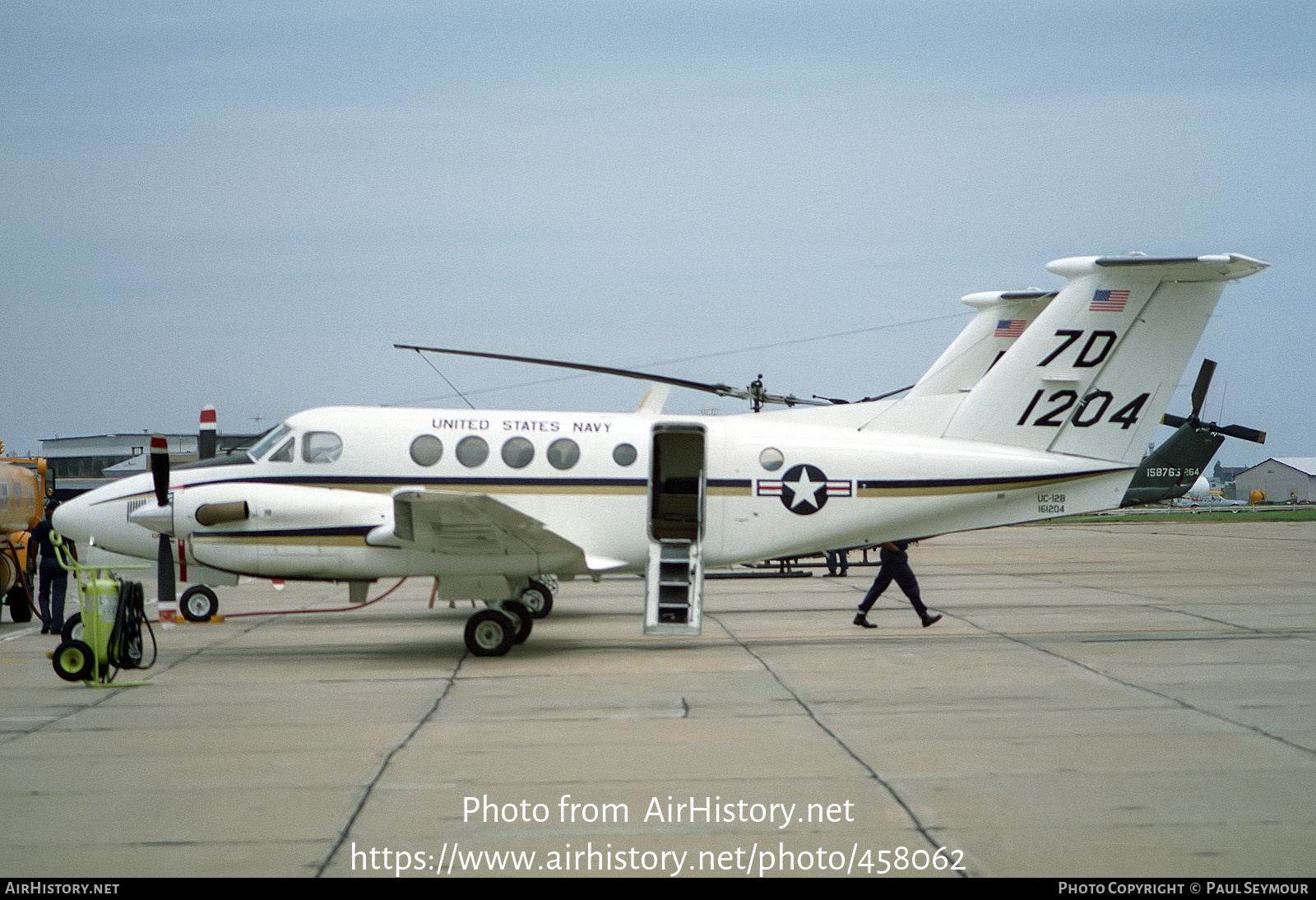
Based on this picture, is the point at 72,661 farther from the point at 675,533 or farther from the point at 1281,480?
the point at 1281,480

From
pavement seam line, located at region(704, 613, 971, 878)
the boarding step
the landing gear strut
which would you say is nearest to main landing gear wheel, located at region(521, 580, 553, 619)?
the boarding step

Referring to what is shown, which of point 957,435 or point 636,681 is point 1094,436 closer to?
point 957,435

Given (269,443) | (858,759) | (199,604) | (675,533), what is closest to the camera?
(858,759)

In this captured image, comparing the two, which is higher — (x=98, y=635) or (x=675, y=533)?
(x=675, y=533)

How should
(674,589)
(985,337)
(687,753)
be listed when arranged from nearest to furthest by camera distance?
(687,753)
(674,589)
(985,337)

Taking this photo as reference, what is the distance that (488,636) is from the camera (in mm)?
13031

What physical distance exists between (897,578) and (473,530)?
5791 mm

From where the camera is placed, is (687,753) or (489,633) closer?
(687,753)

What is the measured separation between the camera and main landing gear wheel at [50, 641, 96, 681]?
36.5 feet

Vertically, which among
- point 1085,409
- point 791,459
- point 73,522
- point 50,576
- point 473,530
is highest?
point 1085,409

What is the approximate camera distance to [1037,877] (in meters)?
5.32

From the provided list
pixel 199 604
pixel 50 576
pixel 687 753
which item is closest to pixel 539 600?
pixel 199 604

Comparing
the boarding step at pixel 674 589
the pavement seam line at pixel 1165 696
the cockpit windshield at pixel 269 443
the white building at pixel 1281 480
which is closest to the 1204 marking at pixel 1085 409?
the pavement seam line at pixel 1165 696
